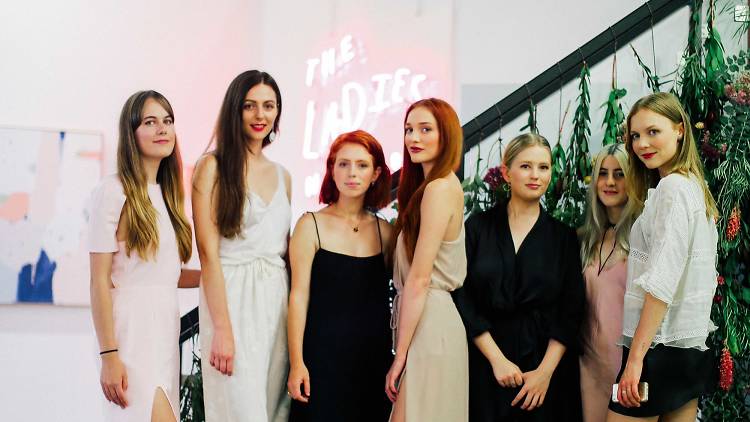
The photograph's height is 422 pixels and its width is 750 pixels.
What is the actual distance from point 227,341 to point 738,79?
205 centimetres

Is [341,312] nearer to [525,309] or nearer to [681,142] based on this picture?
[525,309]

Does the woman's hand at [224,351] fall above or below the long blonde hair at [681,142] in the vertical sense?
below

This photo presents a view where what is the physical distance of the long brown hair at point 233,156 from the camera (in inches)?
102

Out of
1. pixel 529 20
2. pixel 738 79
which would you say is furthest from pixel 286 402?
pixel 529 20

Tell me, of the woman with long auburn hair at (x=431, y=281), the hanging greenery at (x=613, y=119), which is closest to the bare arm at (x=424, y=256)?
the woman with long auburn hair at (x=431, y=281)

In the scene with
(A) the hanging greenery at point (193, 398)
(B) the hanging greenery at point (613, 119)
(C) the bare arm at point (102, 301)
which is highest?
(B) the hanging greenery at point (613, 119)

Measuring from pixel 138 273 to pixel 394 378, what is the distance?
899 millimetres

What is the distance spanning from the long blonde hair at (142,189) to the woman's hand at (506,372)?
3.72ft

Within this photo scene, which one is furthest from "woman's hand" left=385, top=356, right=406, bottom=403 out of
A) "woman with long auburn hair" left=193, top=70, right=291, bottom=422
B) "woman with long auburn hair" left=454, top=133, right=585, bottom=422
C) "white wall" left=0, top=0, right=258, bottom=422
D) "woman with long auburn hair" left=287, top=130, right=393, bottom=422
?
"white wall" left=0, top=0, right=258, bottom=422

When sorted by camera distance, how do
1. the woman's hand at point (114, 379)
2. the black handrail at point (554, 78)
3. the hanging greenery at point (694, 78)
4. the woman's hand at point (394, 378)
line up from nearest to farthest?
the woman's hand at point (114, 379)
the woman's hand at point (394, 378)
the hanging greenery at point (694, 78)
the black handrail at point (554, 78)

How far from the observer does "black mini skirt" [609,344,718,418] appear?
93.7 inches

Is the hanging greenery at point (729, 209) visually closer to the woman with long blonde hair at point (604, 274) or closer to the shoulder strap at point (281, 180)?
the woman with long blonde hair at point (604, 274)

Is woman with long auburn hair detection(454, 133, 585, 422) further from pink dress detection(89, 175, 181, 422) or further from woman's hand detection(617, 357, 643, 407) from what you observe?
pink dress detection(89, 175, 181, 422)

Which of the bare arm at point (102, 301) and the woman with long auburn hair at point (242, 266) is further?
the woman with long auburn hair at point (242, 266)
